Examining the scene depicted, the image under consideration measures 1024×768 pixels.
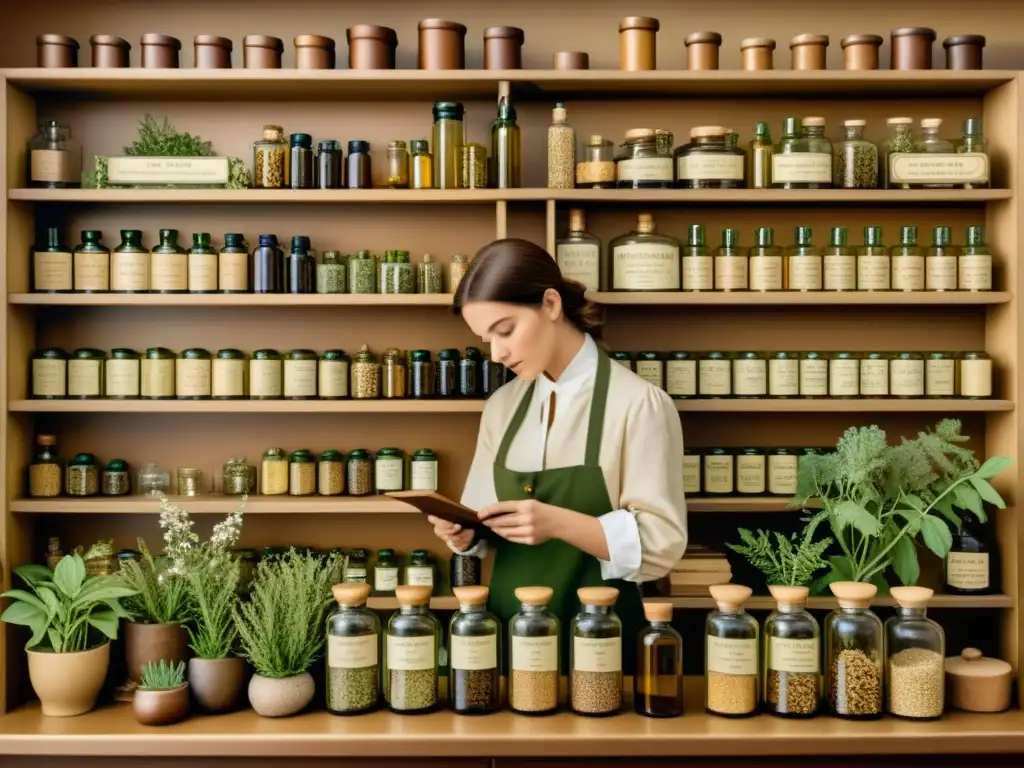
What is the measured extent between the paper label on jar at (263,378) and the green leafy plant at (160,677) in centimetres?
89

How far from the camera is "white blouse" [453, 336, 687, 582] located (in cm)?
200

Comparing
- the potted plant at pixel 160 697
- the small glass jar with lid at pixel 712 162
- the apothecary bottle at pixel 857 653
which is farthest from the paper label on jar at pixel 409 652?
the small glass jar with lid at pixel 712 162

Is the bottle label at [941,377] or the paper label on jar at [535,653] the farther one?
the bottle label at [941,377]

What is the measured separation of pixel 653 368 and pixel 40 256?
1.57 meters

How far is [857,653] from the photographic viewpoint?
179cm

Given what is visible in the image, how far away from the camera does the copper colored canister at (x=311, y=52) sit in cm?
260

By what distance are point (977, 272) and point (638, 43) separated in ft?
3.35

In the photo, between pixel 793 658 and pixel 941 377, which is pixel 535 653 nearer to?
pixel 793 658

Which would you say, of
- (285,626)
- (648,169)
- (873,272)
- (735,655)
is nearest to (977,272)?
(873,272)

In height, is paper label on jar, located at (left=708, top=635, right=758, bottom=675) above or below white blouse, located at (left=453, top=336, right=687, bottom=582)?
below

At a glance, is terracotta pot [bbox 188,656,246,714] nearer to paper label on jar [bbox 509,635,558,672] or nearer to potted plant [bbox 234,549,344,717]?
potted plant [bbox 234,549,344,717]

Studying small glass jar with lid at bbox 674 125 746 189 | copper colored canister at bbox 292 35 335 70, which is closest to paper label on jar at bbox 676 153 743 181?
small glass jar with lid at bbox 674 125 746 189

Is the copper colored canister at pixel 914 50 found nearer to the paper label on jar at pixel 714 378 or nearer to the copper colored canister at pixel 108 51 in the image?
the paper label on jar at pixel 714 378

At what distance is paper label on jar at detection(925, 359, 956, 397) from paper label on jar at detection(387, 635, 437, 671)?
4.98ft
